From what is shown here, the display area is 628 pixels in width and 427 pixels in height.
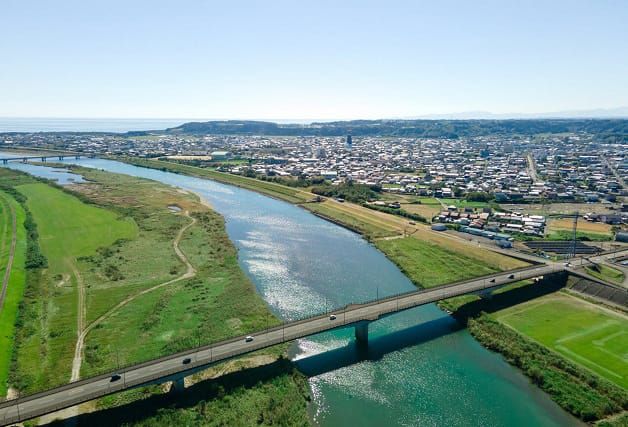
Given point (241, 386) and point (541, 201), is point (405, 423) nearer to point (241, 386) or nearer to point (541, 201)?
point (241, 386)

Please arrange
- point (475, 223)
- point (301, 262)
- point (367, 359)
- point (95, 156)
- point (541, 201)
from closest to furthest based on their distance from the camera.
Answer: point (367, 359) → point (301, 262) → point (475, 223) → point (541, 201) → point (95, 156)

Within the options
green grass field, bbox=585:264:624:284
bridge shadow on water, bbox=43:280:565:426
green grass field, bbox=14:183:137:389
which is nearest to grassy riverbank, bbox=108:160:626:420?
bridge shadow on water, bbox=43:280:565:426

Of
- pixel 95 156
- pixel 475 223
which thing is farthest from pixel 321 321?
pixel 95 156

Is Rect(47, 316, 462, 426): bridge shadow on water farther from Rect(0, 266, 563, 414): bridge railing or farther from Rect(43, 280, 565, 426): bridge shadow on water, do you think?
Rect(0, 266, 563, 414): bridge railing

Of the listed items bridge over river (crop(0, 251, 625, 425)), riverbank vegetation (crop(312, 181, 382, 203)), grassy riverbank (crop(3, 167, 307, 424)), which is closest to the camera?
bridge over river (crop(0, 251, 625, 425))

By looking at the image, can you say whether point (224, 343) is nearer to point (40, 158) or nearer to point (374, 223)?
point (374, 223)

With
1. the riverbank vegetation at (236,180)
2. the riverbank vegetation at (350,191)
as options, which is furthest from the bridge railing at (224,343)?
the riverbank vegetation at (236,180)

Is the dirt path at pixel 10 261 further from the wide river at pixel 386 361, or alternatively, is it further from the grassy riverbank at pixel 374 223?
the grassy riverbank at pixel 374 223

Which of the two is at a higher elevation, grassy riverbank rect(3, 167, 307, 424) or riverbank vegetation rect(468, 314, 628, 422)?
grassy riverbank rect(3, 167, 307, 424)

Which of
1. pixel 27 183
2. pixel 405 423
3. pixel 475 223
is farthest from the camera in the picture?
pixel 27 183
